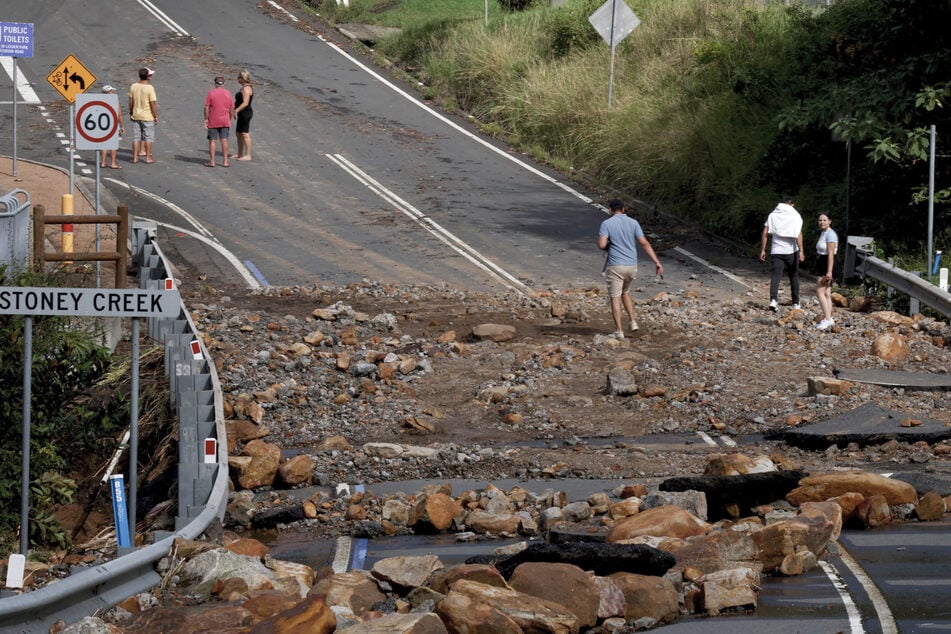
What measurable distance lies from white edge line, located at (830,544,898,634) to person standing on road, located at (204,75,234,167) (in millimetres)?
19140

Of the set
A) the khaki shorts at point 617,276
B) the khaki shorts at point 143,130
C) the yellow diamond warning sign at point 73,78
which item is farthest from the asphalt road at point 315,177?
the khaki shorts at point 617,276

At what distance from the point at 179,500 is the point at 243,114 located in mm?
18504

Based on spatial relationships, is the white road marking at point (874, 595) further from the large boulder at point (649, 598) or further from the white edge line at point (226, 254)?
the white edge line at point (226, 254)

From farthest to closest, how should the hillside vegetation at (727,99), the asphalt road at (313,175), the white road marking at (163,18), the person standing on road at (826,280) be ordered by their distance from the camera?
1. the white road marking at (163,18)
2. the asphalt road at (313,175)
3. the hillside vegetation at (727,99)
4. the person standing on road at (826,280)

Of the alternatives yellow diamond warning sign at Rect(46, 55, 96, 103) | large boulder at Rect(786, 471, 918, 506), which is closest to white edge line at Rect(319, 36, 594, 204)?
yellow diamond warning sign at Rect(46, 55, 96, 103)

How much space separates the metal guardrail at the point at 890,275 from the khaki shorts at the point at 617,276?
13.2 ft

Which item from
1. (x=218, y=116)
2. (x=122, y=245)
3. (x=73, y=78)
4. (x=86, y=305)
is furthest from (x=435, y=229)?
(x=86, y=305)

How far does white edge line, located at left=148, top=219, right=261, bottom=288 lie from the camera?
21219 mm

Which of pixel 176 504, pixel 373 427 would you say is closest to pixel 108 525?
pixel 176 504

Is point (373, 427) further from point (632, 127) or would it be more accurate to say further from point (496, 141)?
point (496, 141)

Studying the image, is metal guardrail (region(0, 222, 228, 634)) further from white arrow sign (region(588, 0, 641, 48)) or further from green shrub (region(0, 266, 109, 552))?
white arrow sign (region(588, 0, 641, 48))

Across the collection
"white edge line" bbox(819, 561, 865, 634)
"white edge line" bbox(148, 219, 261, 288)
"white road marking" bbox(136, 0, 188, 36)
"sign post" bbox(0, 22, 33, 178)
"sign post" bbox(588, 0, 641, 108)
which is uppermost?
"white road marking" bbox(136, 0, 188, 36)

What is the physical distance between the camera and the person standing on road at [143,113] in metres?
26.7

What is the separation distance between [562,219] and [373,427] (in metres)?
11.7
